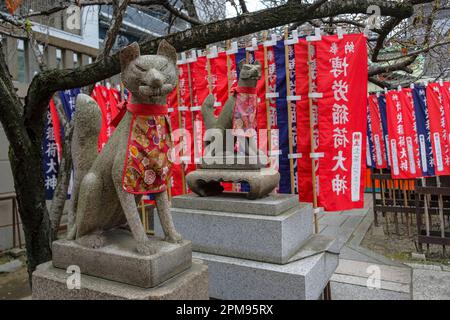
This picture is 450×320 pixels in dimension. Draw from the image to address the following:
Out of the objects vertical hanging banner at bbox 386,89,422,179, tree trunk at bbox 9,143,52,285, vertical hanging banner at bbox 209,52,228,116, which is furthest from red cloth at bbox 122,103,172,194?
vertical hanging banner at bbox 386,89,422,179

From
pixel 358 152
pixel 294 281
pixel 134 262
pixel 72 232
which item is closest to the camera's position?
pixel 134 262

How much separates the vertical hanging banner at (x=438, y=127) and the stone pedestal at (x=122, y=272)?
651 cm

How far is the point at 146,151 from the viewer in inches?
90.5

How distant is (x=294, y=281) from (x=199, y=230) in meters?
1.22

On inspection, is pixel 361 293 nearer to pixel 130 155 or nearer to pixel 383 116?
pixel 130 155

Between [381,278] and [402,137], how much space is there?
11.4 ft

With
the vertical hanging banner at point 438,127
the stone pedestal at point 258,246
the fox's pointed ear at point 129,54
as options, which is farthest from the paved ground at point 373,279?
the fox's pointed ear at point 129,54

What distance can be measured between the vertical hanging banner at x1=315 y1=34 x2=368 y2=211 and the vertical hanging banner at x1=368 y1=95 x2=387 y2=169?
3.56m

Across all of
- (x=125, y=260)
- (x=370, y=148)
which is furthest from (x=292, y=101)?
(x=370, y=148)

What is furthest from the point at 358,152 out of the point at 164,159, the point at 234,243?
the point at 164,159

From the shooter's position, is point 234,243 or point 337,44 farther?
point 337,44

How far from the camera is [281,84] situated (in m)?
5.06
